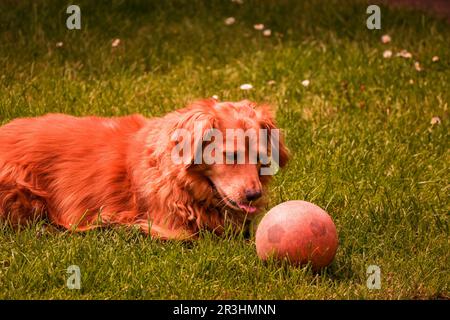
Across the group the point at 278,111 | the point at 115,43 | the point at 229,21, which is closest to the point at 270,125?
the point at 278,111

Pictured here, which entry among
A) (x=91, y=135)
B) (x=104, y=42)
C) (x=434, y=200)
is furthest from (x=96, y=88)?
(x=434, y=200)

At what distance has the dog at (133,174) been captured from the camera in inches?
181

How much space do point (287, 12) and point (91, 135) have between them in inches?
158

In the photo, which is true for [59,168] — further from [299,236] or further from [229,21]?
[229,21]

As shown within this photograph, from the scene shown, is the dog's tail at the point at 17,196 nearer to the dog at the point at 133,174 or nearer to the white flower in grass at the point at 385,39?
the dog at the point at 133,174

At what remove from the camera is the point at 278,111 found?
6574mm

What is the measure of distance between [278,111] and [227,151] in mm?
2142

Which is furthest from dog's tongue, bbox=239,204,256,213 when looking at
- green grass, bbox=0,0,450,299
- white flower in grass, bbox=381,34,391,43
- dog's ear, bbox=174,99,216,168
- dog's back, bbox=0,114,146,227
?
white flower in grass, bbox=381,34,391,43

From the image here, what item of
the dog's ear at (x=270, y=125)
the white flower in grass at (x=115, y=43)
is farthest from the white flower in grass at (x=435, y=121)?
the white flower in grass at (x=115, y=43)

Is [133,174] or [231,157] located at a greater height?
[231,157]

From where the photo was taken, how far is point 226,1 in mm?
8758

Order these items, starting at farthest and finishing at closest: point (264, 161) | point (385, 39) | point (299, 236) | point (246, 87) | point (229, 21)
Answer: point (229, 21)
point (385, 39)
point (246, 87)
point (264, 161)
point (299, 236)

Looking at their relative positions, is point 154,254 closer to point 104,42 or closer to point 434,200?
point 434,200

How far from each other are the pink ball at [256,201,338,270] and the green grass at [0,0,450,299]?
9 cm
